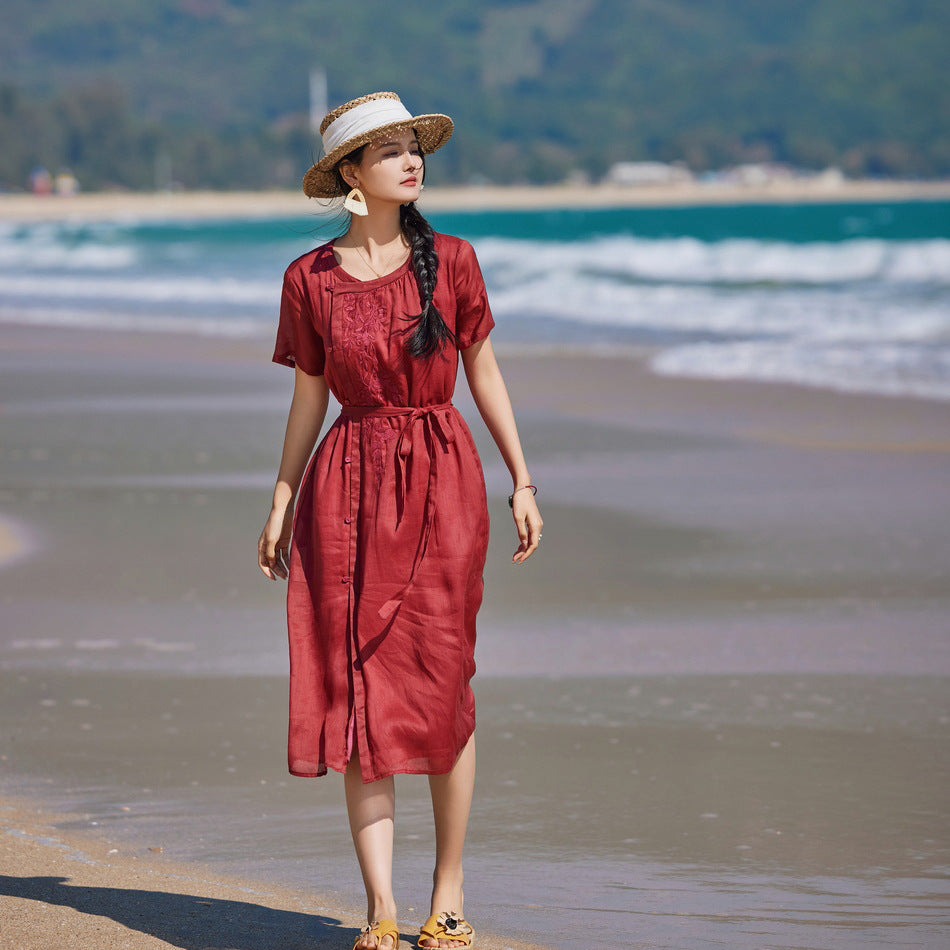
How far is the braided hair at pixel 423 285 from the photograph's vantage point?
3.14 m

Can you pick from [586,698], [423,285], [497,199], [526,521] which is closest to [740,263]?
[586,698]

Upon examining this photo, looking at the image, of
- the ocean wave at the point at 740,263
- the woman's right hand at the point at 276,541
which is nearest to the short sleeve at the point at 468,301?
the woman's right hand at the point at 276,541

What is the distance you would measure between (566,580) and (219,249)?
44.8m

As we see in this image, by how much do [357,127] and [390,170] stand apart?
10 cm

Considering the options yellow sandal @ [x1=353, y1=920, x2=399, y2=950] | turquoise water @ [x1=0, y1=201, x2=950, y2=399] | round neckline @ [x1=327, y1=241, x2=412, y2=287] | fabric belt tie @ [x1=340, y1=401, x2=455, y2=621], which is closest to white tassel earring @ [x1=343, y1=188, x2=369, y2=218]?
round neckline @ [x1=327, y1=241, x2=412, y2=287]

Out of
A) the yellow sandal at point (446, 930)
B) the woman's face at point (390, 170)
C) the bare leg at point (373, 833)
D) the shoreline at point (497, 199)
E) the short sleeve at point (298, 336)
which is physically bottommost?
the yellow sandal at point (446, 930)

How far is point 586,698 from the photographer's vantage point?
4918 mm

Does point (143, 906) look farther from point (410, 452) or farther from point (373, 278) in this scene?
point (373, 278)

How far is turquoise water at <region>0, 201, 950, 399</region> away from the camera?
14.7m

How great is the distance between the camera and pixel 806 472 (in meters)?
8.80

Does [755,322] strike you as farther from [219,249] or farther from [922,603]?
[219,249]

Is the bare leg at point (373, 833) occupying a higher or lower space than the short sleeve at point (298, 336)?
lower

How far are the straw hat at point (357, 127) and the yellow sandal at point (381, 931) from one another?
1.40m

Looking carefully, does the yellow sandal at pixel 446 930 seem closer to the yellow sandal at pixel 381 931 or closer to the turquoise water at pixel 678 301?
the yellow sandal at pixel 381 931
